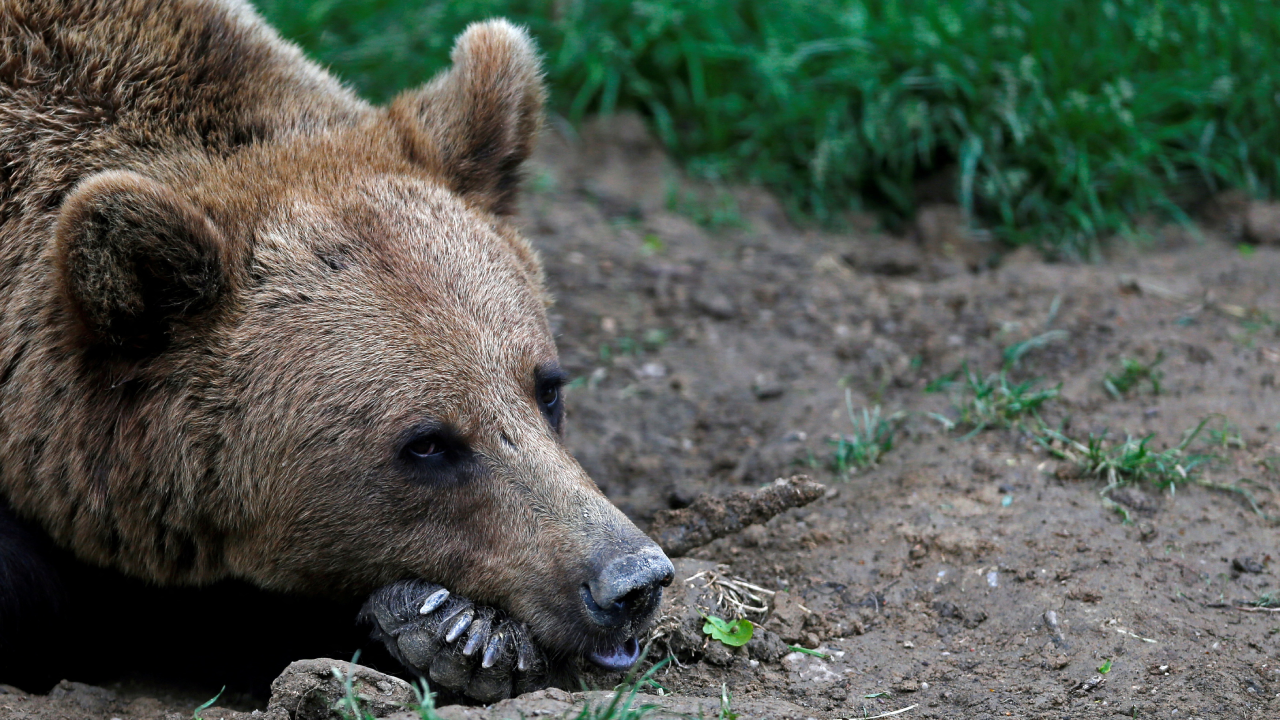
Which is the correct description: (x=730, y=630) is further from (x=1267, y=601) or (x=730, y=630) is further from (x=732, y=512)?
(x=1267, y=601)

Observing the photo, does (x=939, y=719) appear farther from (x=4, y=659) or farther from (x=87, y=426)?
(x=4, y=659)

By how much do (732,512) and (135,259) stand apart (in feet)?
7.02

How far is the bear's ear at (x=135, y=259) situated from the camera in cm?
331

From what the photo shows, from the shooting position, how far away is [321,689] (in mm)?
3254

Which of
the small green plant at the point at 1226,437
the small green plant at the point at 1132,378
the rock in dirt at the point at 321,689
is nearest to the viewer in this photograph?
the rock in dirt at the point at 321,689

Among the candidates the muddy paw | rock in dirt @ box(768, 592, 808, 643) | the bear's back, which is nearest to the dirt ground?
rock in dirt @ box(768, 592, 808, 643)

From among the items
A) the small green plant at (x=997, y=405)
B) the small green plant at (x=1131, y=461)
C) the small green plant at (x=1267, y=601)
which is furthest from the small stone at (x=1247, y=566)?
the small green plant at (x=997, y=405)

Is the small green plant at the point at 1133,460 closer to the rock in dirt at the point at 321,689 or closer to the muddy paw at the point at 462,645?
the muddy paw at the point at 462,645

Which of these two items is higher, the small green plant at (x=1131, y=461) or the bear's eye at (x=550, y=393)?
the bear's eye at (x=550, y=393)

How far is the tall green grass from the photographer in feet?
21.6

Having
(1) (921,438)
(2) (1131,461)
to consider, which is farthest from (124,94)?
(2) (1131,461)

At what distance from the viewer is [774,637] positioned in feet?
12.4

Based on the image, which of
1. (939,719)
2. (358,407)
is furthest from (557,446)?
(939,719)

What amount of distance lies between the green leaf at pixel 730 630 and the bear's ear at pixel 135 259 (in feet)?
5.90
